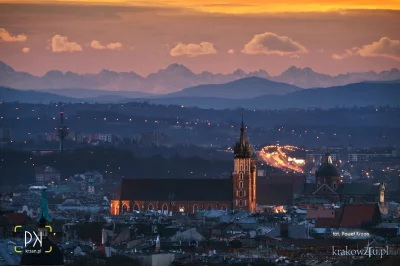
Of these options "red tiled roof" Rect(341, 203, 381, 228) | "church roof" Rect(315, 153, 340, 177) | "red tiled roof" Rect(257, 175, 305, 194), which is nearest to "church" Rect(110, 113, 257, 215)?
"red tiled roof" Rect(257, 175, 305, 194)

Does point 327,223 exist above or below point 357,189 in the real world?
below

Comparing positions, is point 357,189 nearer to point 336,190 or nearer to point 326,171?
point 336,190

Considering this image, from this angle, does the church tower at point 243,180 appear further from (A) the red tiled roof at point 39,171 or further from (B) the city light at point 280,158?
(B) the city light at point 280,158

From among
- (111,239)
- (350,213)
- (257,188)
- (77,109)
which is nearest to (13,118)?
(77,109)

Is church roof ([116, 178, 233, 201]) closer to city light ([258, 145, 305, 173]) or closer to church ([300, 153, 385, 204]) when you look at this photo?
church ([300, 153, 385, 204])

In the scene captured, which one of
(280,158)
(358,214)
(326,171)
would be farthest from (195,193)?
(280,158)

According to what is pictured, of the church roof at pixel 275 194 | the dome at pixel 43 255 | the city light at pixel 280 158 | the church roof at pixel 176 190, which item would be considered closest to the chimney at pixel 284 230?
the church roof at pixel 176 190

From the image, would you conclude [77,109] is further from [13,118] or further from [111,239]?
[111,239]
